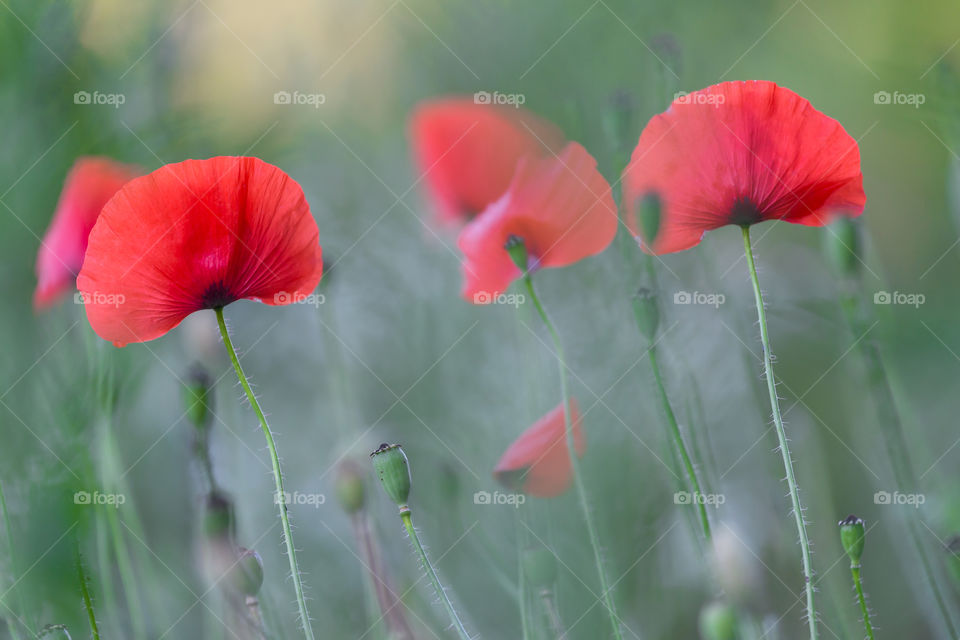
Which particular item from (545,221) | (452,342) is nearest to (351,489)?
(545,221)

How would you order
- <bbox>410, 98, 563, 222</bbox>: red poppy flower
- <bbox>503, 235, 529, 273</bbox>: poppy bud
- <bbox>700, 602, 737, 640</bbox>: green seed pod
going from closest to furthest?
<bbox>700, 602, 737, 640</bbox>: green seed pod
<bbox>503, 235, 529, 273</bbox>: poppy bud
<bbox>410, 98, 563, 222</bbox>: red poppy flower

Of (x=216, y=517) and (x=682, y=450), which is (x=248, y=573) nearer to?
(x=216, y=517)

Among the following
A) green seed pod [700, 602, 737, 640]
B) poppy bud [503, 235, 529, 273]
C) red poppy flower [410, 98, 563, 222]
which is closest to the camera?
green seed pod [700, 602, 737, 640]

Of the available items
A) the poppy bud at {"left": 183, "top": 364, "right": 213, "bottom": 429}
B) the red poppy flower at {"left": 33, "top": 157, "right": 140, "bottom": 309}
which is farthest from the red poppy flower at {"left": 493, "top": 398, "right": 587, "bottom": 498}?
the red poppy flower at {"left": 33, "top": 157, "right": 140, "bottom": 309}

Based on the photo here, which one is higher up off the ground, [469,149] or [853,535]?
[469,149]

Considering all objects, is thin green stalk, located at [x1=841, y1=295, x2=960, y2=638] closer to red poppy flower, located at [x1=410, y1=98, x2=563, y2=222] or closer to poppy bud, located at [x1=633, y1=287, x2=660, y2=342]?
poppy bud, located at [x1=633, y1=287, x2=660, y2=342]

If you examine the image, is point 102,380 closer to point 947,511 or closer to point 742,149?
point 742,149
